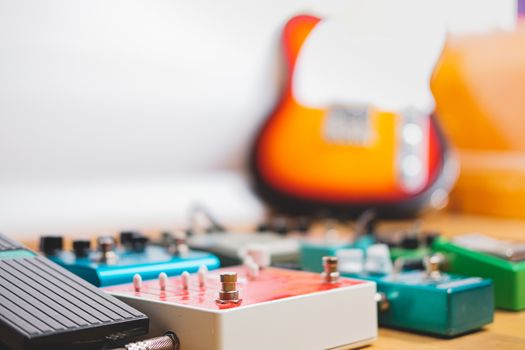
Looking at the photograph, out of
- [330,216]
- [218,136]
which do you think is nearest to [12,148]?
[218,136]

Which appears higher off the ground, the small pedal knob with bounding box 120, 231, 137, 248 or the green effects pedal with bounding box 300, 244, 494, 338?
the small pedal knob with bounding box 120, 231, 137, 248

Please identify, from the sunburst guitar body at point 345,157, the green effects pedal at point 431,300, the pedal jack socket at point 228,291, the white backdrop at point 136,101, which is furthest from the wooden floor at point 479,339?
the sunburst guitar body at point 345,157

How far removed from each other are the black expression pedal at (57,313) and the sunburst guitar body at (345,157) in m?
0.97

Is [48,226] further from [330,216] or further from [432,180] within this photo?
[432,180]

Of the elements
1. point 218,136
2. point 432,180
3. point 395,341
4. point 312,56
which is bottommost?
point 395,341

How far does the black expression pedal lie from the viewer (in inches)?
21.8

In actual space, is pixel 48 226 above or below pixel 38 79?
below

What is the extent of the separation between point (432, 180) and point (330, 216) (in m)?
0.25

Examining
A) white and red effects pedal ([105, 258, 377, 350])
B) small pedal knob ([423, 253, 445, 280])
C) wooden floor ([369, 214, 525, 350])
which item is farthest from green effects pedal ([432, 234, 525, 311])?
white and red effects pedal ([105, 258, 377, 350])

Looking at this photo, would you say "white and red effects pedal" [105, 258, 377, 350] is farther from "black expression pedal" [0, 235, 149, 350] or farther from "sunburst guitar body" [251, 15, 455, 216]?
"sunburst guitar body" [251, 15, 455, 216]

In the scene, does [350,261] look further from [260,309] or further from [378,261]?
[260,309]

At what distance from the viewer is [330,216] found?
1629mm

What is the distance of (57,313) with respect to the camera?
0.59 metres

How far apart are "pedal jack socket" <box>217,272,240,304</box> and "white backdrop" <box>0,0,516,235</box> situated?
26.2 inches
